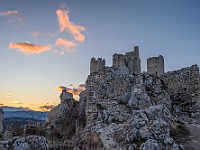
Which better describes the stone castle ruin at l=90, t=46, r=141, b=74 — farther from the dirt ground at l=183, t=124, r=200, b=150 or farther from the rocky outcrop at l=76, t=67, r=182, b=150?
the dirt ground at l=183, t=124, r=200, b=150

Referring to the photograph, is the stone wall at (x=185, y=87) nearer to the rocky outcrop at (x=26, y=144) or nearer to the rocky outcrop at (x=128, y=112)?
the rocky outcrop at (x=128, y=112)

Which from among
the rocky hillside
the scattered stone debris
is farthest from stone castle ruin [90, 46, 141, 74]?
the scattered stone debris

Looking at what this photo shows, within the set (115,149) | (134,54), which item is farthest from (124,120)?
(134,54)

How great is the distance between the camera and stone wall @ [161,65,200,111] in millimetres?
27000

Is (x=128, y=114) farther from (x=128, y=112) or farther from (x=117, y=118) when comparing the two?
(x=117, y=118)

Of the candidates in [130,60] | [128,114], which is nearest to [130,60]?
[130,60]

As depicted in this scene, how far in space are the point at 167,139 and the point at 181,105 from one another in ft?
40.4

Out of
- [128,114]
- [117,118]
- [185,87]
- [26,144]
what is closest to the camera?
[26,144]

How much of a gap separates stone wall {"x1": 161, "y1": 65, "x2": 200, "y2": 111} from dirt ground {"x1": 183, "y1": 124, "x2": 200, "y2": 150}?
7.13 m

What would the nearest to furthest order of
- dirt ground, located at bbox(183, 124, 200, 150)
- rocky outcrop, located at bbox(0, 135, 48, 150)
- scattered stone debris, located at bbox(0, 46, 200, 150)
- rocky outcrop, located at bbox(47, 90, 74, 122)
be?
rocky outcrop, located at bbox(0, 135, 48, 150) < dirt ground, located at bbox(183, 124, 200, 150) < scattered stone debris, located at bbox(0, 46, 200, 150) < rocky outcrop, located at bbox(47, 90, 74, 122)

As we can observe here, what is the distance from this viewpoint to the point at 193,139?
16906 mm

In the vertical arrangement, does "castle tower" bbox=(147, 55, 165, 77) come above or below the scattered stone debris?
above

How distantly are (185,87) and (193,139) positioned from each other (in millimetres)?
12013

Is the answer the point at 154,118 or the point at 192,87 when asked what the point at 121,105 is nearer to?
the point at 154,118
